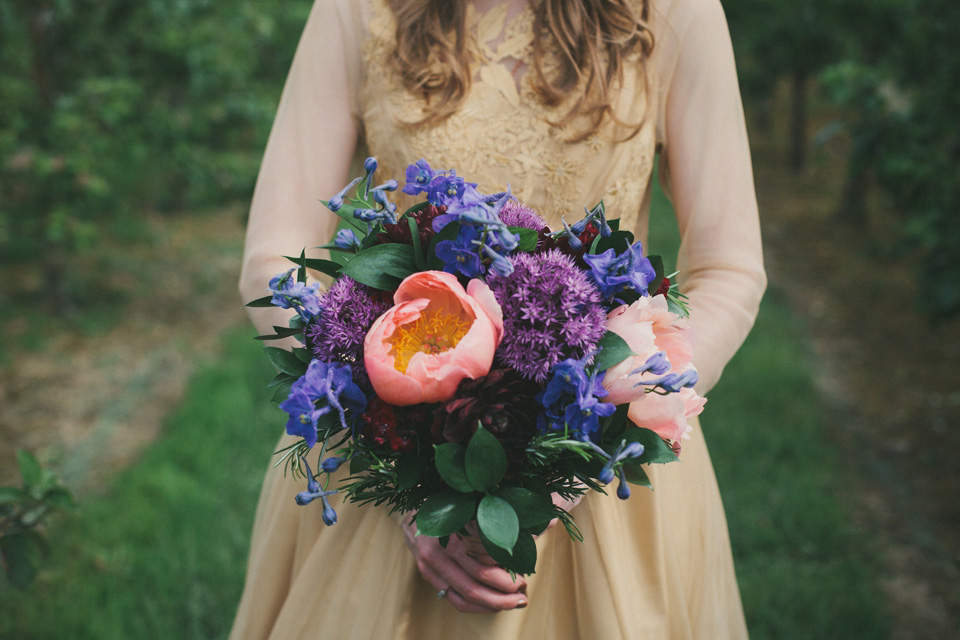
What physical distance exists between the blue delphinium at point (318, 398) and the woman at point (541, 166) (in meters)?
0.47

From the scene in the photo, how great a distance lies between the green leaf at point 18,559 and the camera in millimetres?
1904

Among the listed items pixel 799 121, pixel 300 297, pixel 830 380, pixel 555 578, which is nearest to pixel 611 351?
pixel 300 297

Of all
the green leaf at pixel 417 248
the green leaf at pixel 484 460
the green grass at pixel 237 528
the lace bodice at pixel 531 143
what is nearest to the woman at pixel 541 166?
the lace bodice at pixel 531 143

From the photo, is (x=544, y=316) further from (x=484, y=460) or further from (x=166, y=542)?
(x=166, y=542)

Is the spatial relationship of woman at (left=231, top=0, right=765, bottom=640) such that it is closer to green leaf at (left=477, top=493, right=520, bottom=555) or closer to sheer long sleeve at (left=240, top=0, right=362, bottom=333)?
sheer long sleeve at (left=240, top=0, right=362, bottom=333)

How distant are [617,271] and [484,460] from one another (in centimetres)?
30

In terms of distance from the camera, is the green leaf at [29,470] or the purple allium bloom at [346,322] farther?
the green leaf at [29,470]

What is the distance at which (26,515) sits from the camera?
2070 millimetres

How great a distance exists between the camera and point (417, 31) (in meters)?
1.55

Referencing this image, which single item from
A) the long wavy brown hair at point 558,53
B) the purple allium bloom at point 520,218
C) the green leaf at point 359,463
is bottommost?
the green leaf at point 359,463

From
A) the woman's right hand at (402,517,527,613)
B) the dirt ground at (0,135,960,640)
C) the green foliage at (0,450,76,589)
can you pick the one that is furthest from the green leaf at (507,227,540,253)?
the dirt ground at (0,135,960,640)

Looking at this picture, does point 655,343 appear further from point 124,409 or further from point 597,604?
point 124,409

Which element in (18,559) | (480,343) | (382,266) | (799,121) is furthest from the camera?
(799,121)

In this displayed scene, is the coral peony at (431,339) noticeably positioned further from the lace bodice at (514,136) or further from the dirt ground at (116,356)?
the dirt ground at (116,356)
